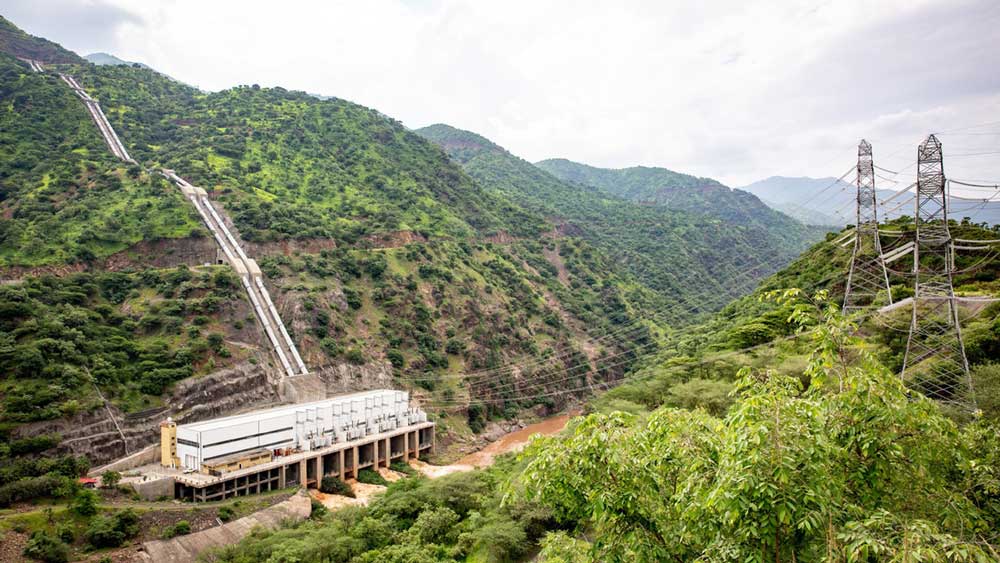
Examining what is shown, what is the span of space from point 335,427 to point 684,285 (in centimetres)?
7699

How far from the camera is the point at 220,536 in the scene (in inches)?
1233

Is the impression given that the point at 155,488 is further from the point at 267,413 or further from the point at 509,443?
the point at 509,443

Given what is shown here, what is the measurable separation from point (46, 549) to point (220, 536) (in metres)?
7.87

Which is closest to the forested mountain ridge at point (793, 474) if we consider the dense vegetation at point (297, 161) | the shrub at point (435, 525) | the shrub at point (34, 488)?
the shrub at point (435, 525)

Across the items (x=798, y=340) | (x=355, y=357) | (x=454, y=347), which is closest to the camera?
(x=798, y=340)

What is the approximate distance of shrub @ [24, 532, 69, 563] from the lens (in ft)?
83.8

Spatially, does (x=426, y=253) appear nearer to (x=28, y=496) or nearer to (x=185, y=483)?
(x=185, y=483)

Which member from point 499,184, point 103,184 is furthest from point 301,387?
point 499,184

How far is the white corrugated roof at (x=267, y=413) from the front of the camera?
129ft

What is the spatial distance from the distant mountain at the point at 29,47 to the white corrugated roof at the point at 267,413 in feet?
310

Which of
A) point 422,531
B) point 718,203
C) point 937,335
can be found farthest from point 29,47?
point 718,203

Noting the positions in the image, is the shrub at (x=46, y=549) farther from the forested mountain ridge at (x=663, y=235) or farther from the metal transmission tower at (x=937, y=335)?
the forested mountain ridge at (x=663, y=235)

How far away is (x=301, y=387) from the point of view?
5012 centimetres

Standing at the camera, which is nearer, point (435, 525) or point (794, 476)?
point (794, 476)
